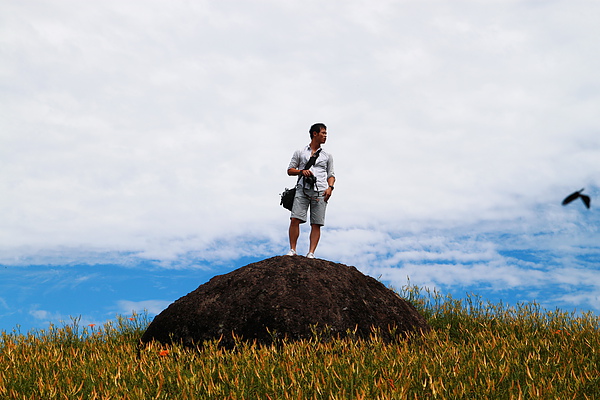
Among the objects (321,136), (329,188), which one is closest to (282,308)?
(329,188)

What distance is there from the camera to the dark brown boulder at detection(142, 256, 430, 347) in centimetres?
671

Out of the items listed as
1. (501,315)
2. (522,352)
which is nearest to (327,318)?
(522,352)

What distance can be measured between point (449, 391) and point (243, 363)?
2076mm

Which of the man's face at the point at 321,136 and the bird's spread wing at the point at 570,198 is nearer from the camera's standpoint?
the bird's spread wing at the point at 570,198

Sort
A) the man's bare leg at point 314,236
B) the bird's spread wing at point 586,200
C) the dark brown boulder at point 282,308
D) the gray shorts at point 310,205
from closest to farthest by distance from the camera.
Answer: the bird's spread wing at point 586,200 < the dark brown boulder at point 282,308 < the gray shorts at point 310,205 < the man's bare leg at point 314,236

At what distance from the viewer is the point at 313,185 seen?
8812 millimetres

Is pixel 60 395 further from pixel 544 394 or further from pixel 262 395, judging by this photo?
pixel 544 394

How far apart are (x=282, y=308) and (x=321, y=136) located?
3521 millimetres

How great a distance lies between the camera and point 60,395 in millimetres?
4523

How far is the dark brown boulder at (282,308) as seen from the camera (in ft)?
22.0

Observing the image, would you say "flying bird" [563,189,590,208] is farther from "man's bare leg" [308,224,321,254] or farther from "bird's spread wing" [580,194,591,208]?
"man's bare leg" [308,224,321,254]

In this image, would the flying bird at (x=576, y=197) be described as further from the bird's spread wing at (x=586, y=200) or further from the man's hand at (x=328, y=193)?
the man's hand at (x=328, y=193)

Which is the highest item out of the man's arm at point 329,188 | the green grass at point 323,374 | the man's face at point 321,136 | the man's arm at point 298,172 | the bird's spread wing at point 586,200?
the man's face at point 321,136

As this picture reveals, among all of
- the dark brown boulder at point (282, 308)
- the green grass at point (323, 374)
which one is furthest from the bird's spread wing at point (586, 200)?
the dark brown boulder at point (282, 308)
